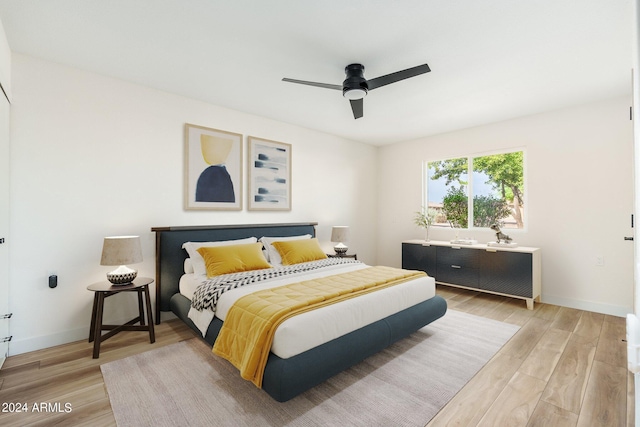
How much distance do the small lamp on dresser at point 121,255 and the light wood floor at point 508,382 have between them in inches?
24.4

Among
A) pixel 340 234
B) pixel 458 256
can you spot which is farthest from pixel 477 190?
pixel 340 234

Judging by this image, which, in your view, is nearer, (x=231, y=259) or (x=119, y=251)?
(x=119, y=251)

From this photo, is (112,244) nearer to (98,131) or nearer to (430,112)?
(98,131)

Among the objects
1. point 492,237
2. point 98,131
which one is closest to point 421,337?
point 492,237

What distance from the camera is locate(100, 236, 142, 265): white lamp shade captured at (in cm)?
268

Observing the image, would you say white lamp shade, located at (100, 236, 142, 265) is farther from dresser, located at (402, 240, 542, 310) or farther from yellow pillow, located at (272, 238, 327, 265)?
dresser, located at (402, 240, 542, 310)

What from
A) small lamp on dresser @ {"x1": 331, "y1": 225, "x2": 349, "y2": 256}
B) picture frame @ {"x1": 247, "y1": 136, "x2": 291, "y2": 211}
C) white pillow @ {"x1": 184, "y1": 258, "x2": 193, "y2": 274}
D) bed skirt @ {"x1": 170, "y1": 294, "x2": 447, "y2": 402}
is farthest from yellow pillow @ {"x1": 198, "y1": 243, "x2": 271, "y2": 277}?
small lamp on dresser @ {"x1": 331, "y1": 225, "x2": 349, "y2": 256}

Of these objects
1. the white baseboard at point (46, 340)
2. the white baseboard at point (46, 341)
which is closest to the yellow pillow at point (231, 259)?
the white baseboard at point (46, 340)

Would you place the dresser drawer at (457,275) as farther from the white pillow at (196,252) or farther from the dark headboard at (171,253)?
the dark headboard at (171,253)

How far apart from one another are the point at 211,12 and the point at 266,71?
0.87m

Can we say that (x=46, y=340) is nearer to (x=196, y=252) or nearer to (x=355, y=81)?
(x=196, y=252)

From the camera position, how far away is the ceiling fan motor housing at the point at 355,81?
268 cm

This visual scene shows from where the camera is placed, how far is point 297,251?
3842mm

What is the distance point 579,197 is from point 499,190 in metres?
0.98
